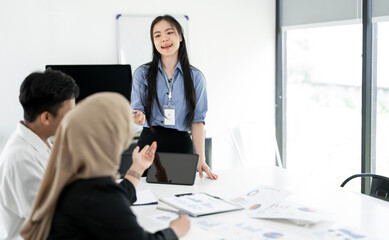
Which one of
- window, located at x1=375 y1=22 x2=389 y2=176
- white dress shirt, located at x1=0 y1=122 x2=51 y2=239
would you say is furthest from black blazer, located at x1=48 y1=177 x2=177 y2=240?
window, located at x1=375 y1=22 x2=389 y2=176

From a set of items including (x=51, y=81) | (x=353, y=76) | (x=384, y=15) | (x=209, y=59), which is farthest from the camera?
(x=209, y=59)

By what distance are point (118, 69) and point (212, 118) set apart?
4.05ft

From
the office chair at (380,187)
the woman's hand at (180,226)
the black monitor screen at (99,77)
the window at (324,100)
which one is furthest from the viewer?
the black monitor screen at (99,77)

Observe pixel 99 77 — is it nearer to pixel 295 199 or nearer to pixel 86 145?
pixel 295 199

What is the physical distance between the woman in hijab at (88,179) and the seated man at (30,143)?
449 millimetres

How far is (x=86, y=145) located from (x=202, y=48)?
4041mm

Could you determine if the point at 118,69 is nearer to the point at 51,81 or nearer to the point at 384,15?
the point at 384,15

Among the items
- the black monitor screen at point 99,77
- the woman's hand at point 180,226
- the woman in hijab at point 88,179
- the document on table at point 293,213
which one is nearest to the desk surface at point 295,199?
the document on table at point 293,213

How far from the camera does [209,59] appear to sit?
5363 mm

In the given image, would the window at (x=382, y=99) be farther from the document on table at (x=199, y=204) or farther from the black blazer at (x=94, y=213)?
the black blazer at (x=94, y=213)

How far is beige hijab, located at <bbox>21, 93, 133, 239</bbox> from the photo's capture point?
54.6 inches

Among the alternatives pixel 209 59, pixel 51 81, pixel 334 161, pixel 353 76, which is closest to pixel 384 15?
pixel 353 76

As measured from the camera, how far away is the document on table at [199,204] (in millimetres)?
2230

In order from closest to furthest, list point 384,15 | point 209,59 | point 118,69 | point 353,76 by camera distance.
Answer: point 384,15 → point 353,76 → point 118,69 → point 209,59
